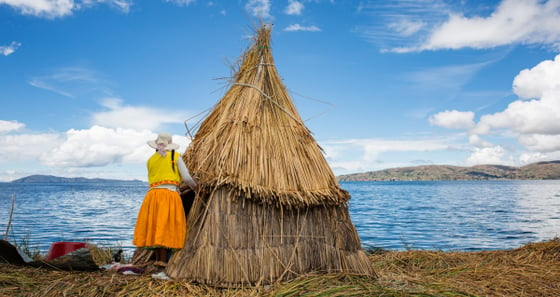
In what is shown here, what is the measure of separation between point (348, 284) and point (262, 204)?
4.78 feet

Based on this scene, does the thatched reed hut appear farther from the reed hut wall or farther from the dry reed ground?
the dry reed ground

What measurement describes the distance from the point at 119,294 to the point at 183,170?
1659 mm

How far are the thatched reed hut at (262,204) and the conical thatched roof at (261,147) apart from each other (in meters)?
0.01

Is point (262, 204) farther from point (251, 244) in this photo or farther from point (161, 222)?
point (161, 222)

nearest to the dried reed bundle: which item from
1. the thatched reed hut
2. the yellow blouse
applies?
the thatched reed hut

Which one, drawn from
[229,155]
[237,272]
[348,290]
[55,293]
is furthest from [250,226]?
[55,293]

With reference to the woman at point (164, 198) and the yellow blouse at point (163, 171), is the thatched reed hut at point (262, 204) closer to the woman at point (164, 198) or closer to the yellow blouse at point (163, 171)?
the woman at point (164, 198)

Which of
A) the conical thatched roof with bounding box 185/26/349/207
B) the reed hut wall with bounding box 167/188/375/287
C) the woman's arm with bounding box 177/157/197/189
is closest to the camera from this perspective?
the reed hut wall with bounding box 167/188/375/287

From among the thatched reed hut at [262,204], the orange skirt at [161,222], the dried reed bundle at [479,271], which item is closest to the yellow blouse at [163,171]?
the orange skirt at [161,222]

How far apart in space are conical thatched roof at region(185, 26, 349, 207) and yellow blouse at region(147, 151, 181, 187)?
30 centimetres

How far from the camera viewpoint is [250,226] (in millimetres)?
5656

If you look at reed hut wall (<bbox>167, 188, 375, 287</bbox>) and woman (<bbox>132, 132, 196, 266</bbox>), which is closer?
reed hut wall (<bbox>167, 188, 375, 287</bbox>)

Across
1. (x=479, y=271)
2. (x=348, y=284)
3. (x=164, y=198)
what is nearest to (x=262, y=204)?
(x=164, y=198)

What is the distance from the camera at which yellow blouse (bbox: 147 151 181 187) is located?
234 inches
